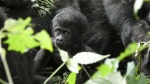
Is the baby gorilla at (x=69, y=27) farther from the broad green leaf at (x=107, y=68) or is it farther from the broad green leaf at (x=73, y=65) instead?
the broad green leaf at (x=107, y=68)

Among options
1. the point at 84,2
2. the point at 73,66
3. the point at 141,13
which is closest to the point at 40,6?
the point at 84,2

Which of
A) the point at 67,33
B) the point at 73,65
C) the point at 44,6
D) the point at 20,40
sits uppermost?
the point at 44,6

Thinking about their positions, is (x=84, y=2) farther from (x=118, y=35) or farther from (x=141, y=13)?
(x=141, y=13)

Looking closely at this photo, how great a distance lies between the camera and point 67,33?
7.32 feet

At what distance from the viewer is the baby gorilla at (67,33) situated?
7.25ft

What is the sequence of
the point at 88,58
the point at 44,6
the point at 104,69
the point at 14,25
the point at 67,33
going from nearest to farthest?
the point at 14,25 < the point at 104,69 < the point at 88,58 < the point at 67,33 < the point at 44,6

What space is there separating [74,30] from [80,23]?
2.3 inches

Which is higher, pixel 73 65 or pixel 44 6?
pixel 44 6

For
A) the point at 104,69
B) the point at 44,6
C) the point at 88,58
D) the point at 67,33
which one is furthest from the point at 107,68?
the point at 44,6

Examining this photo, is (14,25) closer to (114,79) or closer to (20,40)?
(20,40)

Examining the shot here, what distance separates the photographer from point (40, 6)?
97.4 inches

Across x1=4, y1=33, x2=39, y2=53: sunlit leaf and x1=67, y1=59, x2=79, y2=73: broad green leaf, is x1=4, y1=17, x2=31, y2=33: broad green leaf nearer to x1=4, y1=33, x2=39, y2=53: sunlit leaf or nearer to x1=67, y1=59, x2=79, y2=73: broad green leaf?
x1=4, y1=33, x2=39, y2=53: sunlit leaf

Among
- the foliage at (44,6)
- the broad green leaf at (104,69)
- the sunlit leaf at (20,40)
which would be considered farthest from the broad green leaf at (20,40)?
the foliage at (44,6)

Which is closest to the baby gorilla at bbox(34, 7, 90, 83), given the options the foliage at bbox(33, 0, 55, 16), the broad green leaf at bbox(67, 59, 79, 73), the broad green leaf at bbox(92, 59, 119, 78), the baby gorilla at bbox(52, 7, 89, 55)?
the baby gorilla at bbox(52, 7, 89, 55)
